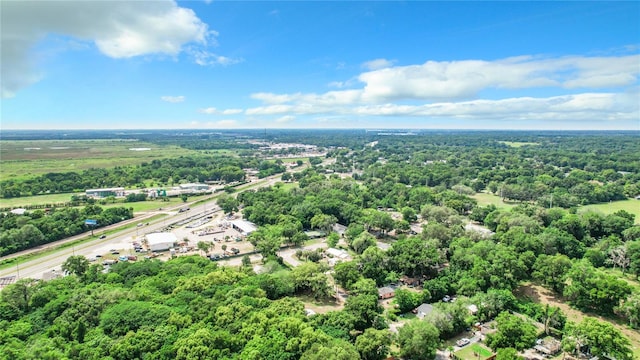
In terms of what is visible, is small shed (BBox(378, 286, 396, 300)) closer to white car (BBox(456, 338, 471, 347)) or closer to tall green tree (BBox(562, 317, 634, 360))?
white car (BBox(456, 338, 471, 347))

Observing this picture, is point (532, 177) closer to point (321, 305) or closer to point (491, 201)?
point (491, 201)

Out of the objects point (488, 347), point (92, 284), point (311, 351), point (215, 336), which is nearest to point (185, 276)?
point (92, 284)

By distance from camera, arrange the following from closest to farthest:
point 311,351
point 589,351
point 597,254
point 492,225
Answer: point 311,351 < point 589,351 < point 597,254 < point 492,225

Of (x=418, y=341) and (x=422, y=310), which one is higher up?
(x=418, y=341)

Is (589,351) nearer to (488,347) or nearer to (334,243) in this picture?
(488,347)

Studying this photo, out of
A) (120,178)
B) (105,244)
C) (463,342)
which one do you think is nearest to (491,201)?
(463,342)

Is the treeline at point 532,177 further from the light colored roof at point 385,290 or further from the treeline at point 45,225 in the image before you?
the treeline at point 45,225

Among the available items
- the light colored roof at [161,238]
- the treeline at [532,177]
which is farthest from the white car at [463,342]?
the treeline at [532,177]
